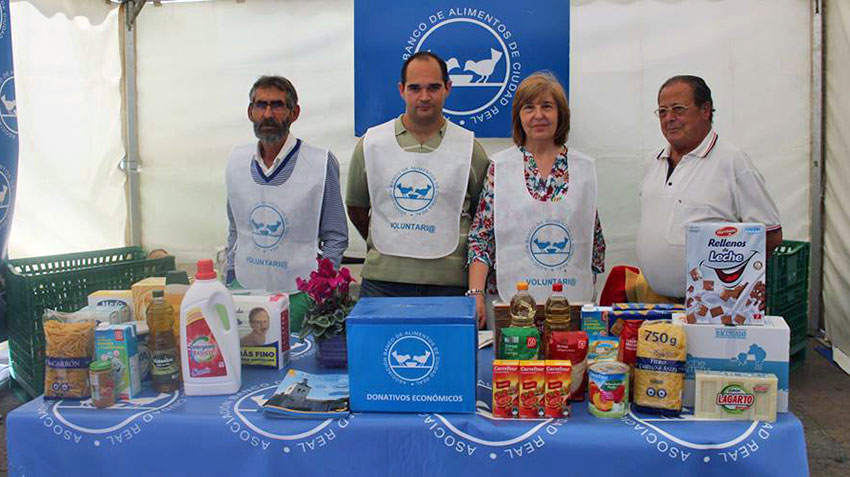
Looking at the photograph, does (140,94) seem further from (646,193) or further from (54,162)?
(646,193)

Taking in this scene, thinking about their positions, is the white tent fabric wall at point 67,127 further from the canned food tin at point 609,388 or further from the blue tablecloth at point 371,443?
the canned food tin at point 609,388

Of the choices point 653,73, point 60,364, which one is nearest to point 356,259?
point 653,73

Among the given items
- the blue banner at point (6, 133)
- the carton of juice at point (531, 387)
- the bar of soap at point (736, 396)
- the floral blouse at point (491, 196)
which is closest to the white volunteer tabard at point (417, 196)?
the floral blouse at point (491, 196)

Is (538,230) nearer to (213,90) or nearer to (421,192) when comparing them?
(421,192)

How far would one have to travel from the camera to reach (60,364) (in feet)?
5.30

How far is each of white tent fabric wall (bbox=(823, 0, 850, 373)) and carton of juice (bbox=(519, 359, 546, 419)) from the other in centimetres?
301

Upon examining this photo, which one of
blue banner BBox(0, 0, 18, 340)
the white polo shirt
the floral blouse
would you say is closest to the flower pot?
the floral blouse

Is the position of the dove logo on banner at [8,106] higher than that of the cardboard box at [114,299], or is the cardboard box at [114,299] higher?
the dove logo on banner at [8,106]

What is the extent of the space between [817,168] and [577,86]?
1422 mm

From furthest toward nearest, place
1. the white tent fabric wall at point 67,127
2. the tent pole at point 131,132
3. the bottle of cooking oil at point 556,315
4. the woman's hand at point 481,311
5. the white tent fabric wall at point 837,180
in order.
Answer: the tent pole at point 131,132 → the white tent fabric wall at point 837,180 → the white tent fabric wall at point 67,127 → the woman's hand at point 481,311 → the bottle of cooking oil at point 556,315

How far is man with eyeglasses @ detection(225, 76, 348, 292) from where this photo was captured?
8.80 ft

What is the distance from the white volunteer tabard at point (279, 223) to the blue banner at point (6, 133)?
1163 mm

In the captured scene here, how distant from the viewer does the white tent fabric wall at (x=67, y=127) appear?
11.4 feet

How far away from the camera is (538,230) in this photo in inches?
94.4
